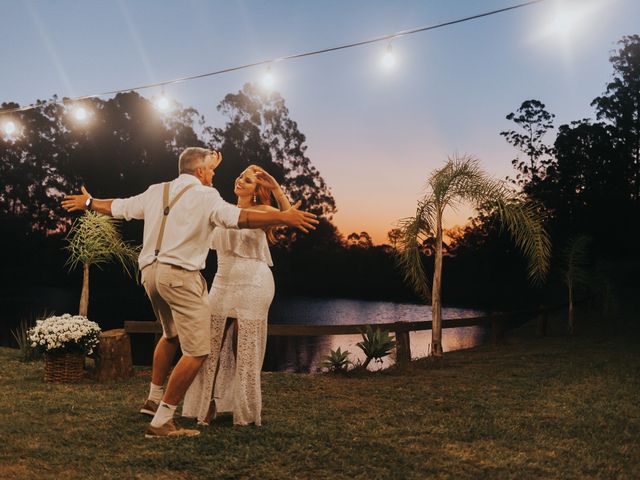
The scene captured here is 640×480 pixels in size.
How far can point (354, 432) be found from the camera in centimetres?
A: 455

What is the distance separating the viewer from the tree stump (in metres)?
6.85

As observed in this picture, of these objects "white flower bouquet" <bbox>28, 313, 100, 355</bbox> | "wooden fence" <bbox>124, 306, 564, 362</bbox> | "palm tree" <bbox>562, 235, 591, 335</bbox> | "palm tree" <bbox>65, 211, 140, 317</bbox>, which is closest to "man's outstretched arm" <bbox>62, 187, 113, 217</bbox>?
"white flower bouquet" <bbox>28, 313, 100, 355</bbox>

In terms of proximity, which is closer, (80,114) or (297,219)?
(297,219)

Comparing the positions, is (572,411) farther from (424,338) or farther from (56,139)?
(56,139)

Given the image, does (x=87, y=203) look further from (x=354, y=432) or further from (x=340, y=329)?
Answer: (x=340, y=329)

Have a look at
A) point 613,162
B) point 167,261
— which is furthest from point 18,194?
point 167,261

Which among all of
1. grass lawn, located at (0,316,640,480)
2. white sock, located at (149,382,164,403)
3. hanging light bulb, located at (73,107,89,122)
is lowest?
grass lawn, located at (0,316,640,480)

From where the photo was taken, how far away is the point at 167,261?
4.05 meters

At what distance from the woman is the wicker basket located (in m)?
2.54

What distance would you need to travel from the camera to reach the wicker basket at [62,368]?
262 inches

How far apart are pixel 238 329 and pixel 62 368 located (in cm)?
306

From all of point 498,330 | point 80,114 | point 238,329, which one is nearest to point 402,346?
point 498,330

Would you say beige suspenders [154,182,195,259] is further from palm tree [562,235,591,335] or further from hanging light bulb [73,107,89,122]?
palm tree [562,235,591,335]

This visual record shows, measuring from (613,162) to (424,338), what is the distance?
17.5 metres
